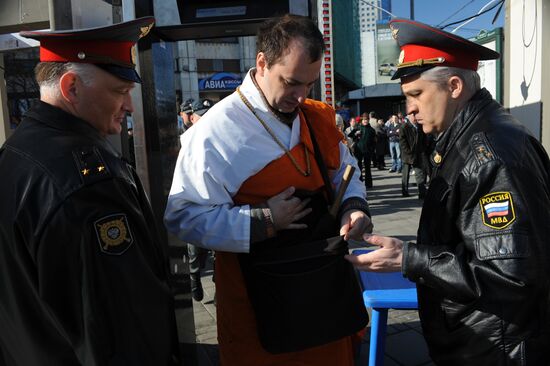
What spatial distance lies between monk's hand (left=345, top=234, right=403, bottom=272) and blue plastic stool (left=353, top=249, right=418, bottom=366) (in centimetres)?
83

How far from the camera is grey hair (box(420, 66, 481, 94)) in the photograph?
1.54m

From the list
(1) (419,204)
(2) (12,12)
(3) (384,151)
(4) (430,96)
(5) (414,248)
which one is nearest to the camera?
(5) (414,248)

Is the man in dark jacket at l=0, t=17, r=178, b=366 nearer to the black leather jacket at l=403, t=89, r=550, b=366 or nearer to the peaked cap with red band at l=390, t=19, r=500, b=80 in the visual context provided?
the black leather jacket at l=403, t=89, r=550, b=366

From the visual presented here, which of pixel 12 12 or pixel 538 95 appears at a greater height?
pixel 12 12

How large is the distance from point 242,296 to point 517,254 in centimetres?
101

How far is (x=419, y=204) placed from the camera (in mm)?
7742

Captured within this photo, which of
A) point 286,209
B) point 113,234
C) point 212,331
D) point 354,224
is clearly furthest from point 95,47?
point 212,331

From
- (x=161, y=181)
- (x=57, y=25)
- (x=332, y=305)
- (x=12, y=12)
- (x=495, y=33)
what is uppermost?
(x=495, y=33)

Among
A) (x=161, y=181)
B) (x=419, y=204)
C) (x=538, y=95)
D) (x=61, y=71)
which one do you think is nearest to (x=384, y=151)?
(x=419, y=204)

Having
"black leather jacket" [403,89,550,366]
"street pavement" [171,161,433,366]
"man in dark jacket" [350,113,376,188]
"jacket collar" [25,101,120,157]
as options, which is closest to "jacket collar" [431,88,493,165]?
"black leather jacket" [403,89,550,366]

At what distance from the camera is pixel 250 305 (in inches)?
67.8

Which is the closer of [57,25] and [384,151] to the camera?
[57,25]

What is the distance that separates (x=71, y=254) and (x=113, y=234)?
0.11m

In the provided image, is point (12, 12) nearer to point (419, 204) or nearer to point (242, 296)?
point (242, 296)
